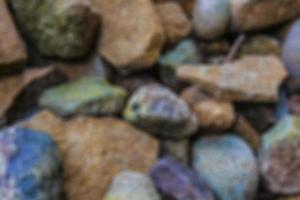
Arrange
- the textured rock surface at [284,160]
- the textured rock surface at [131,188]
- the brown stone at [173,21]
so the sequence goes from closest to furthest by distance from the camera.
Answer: the textured rock surface at [131,188] < the textured rock surface at [284,160] < the brown stone at [173,21]

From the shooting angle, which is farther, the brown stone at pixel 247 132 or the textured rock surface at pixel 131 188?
the brown stone at pixel 247 132

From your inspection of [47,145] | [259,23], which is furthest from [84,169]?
[259,23]

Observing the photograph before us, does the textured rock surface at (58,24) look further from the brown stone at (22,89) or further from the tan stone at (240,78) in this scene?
the tan stone at (240,78)

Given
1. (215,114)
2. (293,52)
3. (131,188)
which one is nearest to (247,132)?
(215,114)

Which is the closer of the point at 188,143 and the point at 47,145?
the point at 47,145

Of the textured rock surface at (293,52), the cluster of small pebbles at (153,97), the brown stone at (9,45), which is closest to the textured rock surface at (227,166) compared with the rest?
the cluster of small pebbles at (153,97)

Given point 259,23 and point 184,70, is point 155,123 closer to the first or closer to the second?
point 184,70

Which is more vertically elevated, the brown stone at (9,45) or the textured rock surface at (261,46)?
the brown stone at (9,45)
